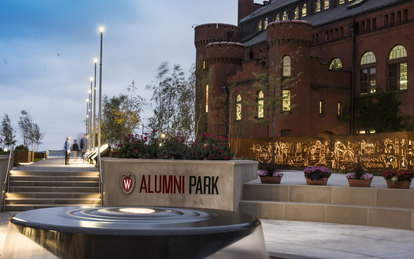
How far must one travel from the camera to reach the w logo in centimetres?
1534

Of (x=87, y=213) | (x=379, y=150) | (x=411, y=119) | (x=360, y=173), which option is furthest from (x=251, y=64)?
(x=87, y=213)

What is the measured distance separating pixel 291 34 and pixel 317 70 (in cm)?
462

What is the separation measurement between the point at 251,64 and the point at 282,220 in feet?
135

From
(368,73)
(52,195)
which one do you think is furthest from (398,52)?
(52,195)

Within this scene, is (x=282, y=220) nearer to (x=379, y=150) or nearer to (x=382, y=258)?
(x=382, y=258)

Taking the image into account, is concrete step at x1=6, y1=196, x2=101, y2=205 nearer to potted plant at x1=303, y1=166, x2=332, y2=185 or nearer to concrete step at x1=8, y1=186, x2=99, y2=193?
concrete step at x1=8, y1=186, x2=99, y2=193

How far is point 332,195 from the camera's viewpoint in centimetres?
1492

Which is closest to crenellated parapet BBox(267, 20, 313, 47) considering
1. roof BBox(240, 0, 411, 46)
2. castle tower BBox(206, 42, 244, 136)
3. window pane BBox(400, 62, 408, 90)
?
roof BBox(240, 0, 411, 46)

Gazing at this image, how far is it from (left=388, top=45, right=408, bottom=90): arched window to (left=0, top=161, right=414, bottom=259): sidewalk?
36915 millimetres

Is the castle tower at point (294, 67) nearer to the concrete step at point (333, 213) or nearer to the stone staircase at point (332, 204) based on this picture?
the stone staircase at point (332, 204)

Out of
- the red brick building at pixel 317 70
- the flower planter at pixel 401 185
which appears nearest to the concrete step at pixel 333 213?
the flower planter at pixel 401 185

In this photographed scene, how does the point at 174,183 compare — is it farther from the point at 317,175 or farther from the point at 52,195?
the point at 52,195

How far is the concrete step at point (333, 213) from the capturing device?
13.3m

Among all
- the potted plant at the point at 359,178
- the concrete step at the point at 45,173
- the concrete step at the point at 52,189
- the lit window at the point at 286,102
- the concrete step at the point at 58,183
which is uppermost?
the lit window at the point at 286,102
